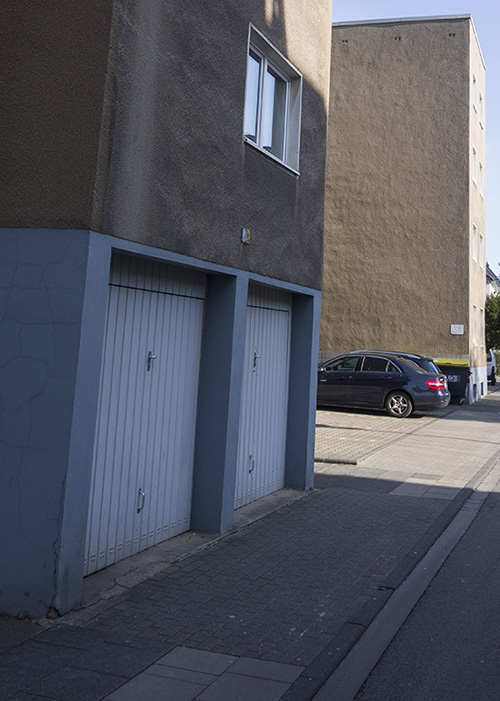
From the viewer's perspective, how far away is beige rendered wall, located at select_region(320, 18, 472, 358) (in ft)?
86.0

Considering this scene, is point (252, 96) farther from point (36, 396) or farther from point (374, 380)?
point (374, 380)

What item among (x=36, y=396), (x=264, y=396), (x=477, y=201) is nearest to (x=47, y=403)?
(x=36, y=396)

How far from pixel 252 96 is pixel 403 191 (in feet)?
66.6

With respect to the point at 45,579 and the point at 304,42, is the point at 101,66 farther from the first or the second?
the point at 304,42

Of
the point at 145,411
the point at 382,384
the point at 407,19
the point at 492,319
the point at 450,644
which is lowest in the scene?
the point at 450,644

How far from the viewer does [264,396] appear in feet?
28.0

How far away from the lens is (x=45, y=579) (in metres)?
4.74

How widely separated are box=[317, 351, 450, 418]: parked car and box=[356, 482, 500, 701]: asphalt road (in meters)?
12.5

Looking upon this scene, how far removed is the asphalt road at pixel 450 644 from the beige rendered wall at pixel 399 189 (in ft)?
67.3

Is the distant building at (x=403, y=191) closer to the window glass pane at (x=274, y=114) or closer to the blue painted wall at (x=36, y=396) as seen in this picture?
the window glass pane at (x=274, y=114)

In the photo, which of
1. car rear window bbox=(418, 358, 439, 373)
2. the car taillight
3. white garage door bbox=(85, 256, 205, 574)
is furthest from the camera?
car rear window bbox=(418, 358, 439, 373)

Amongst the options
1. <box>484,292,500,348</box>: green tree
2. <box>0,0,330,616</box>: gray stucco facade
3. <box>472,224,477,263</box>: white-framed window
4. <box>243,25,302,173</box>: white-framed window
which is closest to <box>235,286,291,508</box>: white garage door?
<box>243,25,302,173</box>: white-framed window

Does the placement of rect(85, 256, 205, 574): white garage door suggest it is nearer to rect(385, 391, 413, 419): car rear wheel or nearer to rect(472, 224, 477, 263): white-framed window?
rect(385, 391, 413, 419): car rear wheel

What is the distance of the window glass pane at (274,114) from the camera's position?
8.14 m
